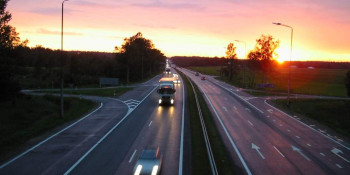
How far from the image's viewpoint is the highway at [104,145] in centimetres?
1748

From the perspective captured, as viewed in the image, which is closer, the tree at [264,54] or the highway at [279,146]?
the highway at [279,146]

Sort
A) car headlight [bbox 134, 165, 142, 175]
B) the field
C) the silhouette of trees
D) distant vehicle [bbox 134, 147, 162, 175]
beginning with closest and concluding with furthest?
car headlight [bbox 134, 165, 142, 175]
distant vehicle [bbox 134, 147, 162, 175]
the field
the silhouette of trees

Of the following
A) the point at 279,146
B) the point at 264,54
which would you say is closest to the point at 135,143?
the point at 279,146

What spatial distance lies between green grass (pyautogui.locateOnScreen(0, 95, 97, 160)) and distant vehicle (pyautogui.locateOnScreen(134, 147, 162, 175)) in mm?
9139

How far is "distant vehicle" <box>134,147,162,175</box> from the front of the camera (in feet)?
49.7

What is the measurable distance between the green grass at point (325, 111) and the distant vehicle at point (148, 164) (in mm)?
20086

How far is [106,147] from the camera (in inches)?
862

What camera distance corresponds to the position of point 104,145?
22.5 metres

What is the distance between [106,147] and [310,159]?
42.5 ft

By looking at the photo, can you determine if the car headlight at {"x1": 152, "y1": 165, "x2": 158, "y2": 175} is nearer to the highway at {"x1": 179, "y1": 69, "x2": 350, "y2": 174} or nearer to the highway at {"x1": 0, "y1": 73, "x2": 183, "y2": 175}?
the highway at {"x1": 0, "y1": 73, "x2": 183, "y2": 175}

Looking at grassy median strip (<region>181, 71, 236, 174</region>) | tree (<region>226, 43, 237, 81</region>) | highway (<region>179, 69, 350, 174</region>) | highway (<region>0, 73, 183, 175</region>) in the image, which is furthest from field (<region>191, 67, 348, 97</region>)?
highway (<region>0, 73, 183, 175</region>)

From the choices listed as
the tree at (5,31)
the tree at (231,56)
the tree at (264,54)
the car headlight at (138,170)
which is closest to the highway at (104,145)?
the car headlight at (138,170)

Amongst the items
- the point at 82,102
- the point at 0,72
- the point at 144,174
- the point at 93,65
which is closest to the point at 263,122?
the point at 144,174

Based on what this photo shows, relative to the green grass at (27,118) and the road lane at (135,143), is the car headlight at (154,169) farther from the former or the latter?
the green grass at (27,118)
